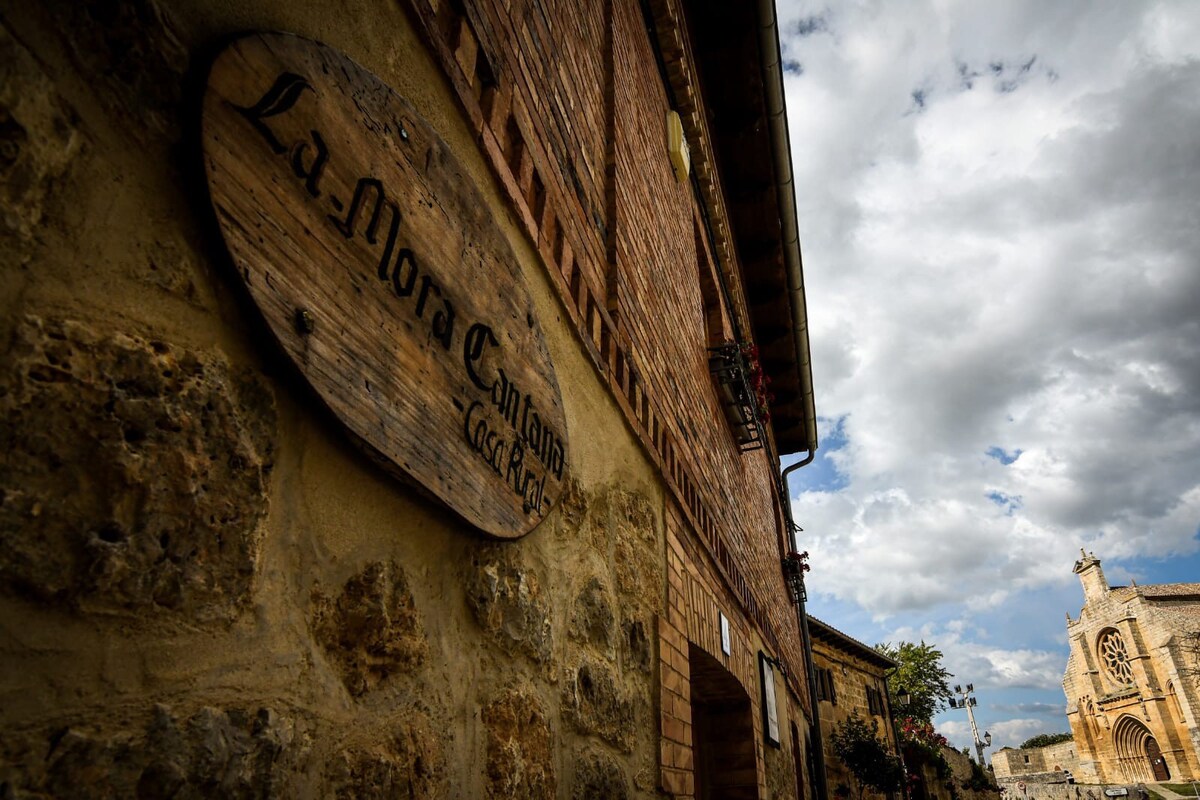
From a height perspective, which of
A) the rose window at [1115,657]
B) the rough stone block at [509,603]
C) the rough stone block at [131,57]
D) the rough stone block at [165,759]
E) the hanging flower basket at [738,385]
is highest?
the rose window at [1115,657]

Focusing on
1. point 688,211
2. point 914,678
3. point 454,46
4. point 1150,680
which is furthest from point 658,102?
point 1150,680

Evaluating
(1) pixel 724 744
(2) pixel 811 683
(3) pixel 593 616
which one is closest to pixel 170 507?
(3) pixel 593 616

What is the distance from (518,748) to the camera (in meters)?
1.48

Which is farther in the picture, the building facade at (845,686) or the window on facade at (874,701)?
the window on facade at (874,701)

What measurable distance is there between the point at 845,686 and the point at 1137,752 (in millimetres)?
38983

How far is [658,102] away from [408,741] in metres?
4.57

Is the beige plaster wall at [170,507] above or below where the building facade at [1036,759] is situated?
below

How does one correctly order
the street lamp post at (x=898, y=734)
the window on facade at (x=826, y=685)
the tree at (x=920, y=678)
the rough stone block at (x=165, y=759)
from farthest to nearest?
the tree at (x=920, y=678), the window on facade at (x=826, y=685), the street lamp post at (x=898, y=734), the rough stone block at (x=165, y=759)

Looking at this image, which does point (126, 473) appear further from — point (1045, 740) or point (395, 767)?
point (1045, 740)

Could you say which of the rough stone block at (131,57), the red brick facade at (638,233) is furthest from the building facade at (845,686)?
the rough stone block at (131,57)

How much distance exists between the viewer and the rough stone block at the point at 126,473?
65cm

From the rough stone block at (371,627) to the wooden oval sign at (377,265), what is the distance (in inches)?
7.3

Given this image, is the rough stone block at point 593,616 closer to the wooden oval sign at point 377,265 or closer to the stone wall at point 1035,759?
the wooden oval sign at point 377,265

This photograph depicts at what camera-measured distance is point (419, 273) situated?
4.14 ft
